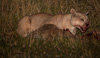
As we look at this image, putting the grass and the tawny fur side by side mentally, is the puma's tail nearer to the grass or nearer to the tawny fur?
the tawny fur

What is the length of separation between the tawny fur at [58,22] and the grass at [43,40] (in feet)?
0.87

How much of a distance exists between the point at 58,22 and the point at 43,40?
1.08 meters

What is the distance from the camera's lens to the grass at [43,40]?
5215 millimetres

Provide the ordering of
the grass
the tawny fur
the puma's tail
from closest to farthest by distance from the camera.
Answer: the grass → the tawny fur → the puma's tail

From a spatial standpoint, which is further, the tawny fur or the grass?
the tawny fur

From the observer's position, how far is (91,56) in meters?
5.09

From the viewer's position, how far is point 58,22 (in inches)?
275

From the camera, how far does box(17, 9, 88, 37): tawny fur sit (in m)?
6.61

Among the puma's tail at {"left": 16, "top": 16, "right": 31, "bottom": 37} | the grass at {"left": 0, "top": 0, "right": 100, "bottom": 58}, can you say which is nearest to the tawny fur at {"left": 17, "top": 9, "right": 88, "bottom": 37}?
the puma's tail at {"left": 16, "top": 16, "right": 31, "bottom": 37}

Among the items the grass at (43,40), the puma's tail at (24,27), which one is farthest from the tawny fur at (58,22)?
the grass at (43,40)

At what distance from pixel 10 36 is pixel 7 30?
784mm

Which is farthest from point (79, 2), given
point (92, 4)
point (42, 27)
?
point (42, 27)

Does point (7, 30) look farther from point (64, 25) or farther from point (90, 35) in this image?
point (90, 35)

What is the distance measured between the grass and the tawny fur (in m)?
0.27
